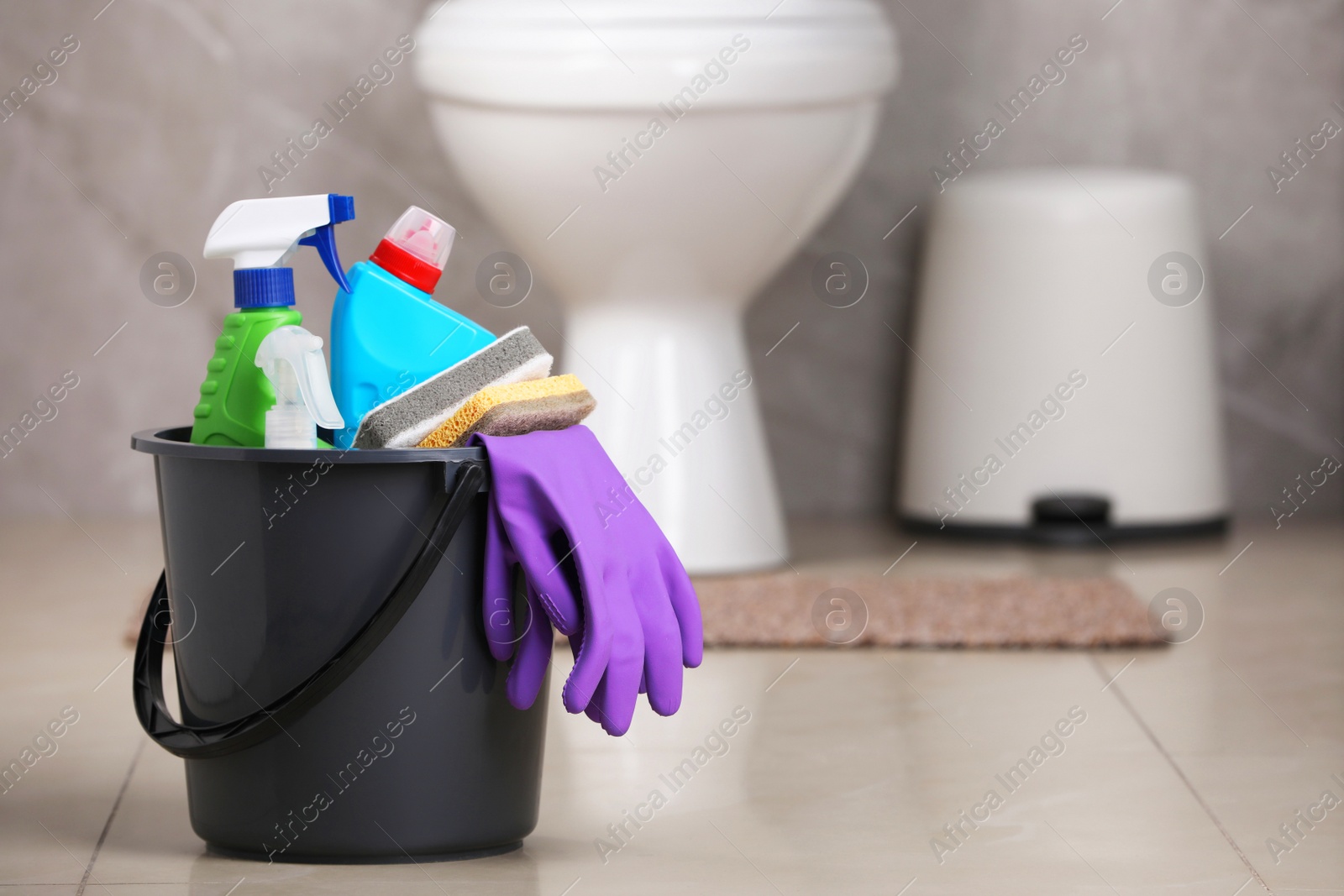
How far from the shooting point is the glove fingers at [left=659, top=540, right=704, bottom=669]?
30.1 inches

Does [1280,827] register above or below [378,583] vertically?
below

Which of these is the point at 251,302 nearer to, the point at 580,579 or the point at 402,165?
the point at 580,579

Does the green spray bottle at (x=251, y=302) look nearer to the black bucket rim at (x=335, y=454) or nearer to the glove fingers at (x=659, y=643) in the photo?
the black bucket rim at (x=335, y=454)

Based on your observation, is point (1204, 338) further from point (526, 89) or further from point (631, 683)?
point (631, 683)

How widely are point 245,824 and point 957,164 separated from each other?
145 cm

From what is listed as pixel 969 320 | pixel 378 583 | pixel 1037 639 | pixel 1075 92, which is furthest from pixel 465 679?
pixel 1075 92

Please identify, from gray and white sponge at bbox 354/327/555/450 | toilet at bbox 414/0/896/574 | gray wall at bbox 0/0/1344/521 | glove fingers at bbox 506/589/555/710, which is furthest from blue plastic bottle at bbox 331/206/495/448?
gray wall at bbox 0/0/1344/521

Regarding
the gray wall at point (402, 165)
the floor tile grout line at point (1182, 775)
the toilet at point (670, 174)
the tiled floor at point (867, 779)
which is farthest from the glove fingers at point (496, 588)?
the gray wall at point (402, 165)

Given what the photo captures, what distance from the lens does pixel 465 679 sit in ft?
2.39

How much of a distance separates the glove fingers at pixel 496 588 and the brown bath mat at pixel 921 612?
57 cm

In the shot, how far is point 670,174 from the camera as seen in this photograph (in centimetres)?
140

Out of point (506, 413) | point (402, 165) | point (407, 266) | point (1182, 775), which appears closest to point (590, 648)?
point (506, 413)

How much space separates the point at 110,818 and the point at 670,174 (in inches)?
31.6

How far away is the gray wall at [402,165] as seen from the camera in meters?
1.89
